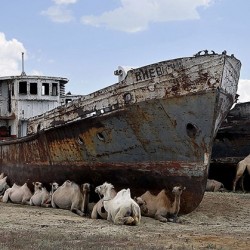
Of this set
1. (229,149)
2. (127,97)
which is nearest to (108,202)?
(127,97)

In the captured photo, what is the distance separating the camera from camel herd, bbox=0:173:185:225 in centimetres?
966

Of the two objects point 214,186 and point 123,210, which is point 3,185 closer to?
point 214,186

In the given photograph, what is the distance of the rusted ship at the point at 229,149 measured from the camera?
17938 millimetres

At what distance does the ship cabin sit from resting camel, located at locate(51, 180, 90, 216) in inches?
282

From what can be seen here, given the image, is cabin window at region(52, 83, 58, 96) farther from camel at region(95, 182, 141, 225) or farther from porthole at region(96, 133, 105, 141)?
camel at region(95, 182, 141, 225)

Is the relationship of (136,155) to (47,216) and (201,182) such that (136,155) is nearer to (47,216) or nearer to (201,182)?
(201,182)

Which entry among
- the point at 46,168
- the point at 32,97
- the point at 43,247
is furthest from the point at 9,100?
the point at 43,247

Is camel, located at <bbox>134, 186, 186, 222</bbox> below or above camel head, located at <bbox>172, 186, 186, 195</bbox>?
below

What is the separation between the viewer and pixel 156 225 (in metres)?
9.70

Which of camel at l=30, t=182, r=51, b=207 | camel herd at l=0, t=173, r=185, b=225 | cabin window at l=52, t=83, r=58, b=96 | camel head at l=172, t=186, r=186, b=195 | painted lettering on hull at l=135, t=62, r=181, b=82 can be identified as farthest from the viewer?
cabin window at l=52, t=83, r=58, b=96

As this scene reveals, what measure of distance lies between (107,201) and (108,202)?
0.12m

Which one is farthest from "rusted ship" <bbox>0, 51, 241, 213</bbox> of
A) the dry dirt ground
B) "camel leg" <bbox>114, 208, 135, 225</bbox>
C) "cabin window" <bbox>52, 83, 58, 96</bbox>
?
"cabin window" <bbox>52, 83, 58, 96</bbox>

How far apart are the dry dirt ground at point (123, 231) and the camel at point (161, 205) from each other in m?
0.23

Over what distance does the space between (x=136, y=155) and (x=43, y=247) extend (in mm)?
5016
